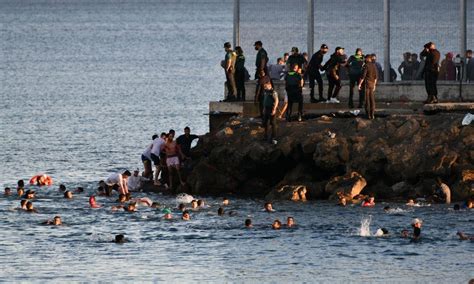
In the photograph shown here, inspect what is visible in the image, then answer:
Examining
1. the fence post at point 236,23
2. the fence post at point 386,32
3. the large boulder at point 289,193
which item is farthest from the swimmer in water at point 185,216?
the fence post at point 236,23

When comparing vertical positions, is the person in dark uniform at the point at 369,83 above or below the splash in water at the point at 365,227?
above

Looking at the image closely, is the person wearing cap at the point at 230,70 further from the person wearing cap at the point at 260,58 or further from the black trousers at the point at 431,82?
the black trousers at the point at 431,82

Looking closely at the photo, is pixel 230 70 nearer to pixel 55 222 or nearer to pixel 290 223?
pixel 55 222

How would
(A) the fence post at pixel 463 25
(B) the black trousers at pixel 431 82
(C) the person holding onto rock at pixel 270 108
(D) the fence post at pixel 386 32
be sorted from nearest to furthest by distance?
(C) the person holding onto rock at pixel 270 108
(B) the black trousers at pixel 431 82
(A) the fence post at pixel 463 25
(D) the fence post at pixel 386 32

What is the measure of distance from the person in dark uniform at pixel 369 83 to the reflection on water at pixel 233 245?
3.61 m

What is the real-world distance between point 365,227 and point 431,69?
786cm

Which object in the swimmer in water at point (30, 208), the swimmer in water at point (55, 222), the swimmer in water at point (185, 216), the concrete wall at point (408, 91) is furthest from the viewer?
the concrete wall at point (408, 91)

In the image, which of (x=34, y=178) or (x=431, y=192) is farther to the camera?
(x=34, y=178)

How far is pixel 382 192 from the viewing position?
5162 centimetres

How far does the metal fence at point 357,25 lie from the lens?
5753cm

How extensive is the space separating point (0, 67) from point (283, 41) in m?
83.7

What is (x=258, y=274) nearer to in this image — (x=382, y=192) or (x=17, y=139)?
(x=382, y=192)

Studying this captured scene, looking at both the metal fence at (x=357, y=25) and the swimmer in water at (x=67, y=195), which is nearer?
the swimmer in water at (x=67, y=195)

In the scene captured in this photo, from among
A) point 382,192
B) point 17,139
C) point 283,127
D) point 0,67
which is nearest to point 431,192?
point 382,192
